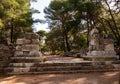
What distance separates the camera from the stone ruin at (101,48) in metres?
11.3

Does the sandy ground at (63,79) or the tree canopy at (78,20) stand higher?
the tree canopy at (78,20)

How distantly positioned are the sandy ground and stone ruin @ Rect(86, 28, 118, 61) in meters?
1.82

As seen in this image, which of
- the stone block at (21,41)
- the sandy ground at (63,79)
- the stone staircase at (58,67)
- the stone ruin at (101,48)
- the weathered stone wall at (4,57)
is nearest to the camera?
the sandy ground at (63,79)

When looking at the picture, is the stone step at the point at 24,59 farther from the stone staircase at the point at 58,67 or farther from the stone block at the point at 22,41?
the stone block at the point at 22,41

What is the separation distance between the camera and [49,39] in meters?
31.4

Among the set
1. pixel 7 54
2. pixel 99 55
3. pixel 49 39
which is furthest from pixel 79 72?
pixel 49 39

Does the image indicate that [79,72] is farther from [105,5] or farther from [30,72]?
[105,5]

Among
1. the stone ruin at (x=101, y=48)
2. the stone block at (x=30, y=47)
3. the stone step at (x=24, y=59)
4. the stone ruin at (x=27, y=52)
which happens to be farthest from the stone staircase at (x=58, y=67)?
the stone block at (x=30, y=47)

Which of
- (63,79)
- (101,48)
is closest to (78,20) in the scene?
(101,48)

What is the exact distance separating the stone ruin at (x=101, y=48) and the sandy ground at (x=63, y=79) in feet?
5.99

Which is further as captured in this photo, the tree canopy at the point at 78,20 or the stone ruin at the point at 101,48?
the tree canopy at the point at 78,20

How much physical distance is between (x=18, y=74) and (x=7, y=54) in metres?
1.49

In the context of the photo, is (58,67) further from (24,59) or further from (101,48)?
(101,48)

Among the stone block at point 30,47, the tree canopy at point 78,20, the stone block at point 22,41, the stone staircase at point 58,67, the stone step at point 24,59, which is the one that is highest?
the tree canopy at point 78,20
